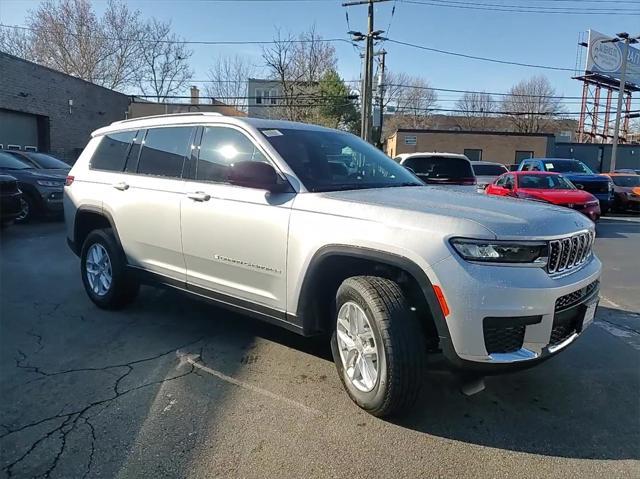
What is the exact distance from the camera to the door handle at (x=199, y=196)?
12.8 feet

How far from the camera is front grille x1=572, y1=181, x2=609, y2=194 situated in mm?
15809

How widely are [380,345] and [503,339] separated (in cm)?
67

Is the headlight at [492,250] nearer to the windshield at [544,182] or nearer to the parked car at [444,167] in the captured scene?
the parked car at [444,167]

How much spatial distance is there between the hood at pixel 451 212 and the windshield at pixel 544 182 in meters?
10.4

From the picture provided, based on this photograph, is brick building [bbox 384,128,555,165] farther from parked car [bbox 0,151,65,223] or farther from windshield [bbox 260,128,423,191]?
windshield [bbox 260,128,423,191]

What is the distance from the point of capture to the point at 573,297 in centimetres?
292

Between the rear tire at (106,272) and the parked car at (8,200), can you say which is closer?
the rear tire at (106,272)

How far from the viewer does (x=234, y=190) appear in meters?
3.76

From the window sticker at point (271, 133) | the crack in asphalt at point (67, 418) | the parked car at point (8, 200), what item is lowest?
the crack in asphalt at point (67, 418)

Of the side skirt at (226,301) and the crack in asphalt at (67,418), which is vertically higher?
the side skirt at (226,301)

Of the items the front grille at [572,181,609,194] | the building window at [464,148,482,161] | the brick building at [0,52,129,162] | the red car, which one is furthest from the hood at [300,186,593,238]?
the building window at [464,148,482,161]

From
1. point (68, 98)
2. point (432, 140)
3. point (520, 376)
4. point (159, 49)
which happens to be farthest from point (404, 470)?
point (159, 49)

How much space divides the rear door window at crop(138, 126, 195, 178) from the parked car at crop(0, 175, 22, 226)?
5.69 meters

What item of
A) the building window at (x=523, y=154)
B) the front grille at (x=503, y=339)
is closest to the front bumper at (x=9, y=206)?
the front grille at (x=503, y=339)
